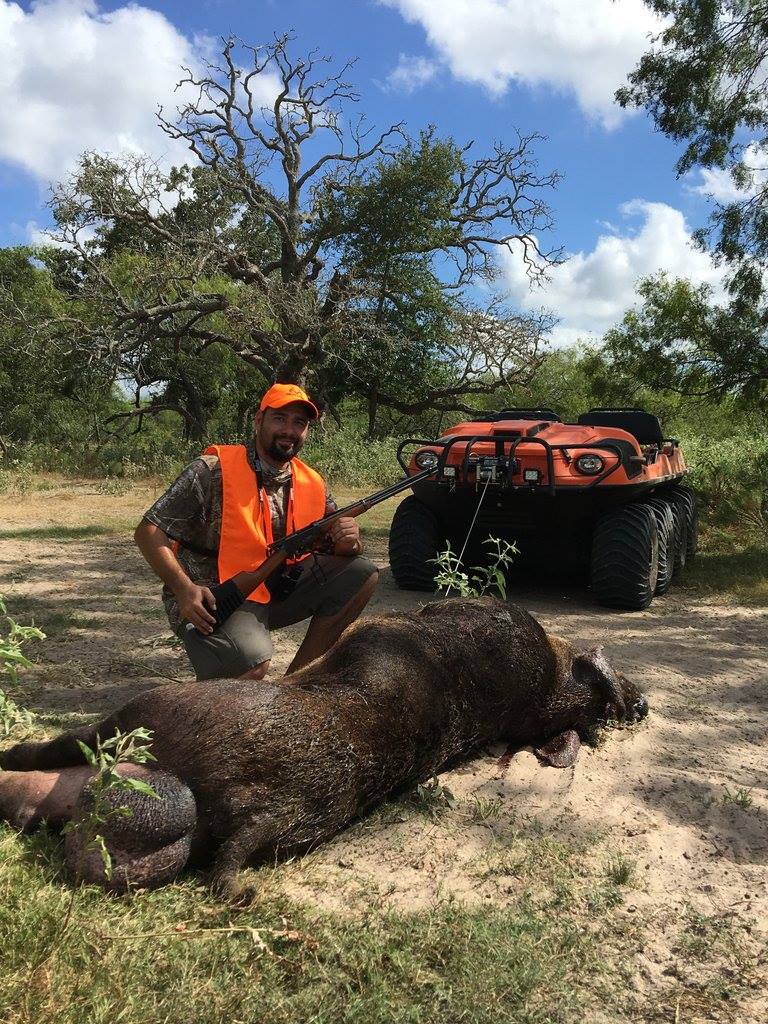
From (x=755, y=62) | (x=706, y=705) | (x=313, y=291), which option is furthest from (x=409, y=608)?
(x=313, y=291)

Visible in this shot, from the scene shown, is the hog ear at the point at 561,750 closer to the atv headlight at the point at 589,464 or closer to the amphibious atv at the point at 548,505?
the amphibious atv at the point at 548,505

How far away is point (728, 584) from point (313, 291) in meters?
13.4

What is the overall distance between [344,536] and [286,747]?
5.74 ft

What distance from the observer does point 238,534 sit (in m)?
3.97

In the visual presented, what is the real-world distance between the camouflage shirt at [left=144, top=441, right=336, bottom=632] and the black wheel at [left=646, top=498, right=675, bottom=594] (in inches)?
162

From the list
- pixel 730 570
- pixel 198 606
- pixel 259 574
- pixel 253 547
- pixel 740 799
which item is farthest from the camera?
pixel 730 570

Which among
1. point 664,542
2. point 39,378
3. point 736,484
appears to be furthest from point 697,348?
point 39,378

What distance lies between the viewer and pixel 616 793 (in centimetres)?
353

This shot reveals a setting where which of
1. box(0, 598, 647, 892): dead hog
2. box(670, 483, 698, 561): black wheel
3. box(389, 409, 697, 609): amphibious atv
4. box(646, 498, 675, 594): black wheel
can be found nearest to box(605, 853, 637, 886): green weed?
box(0, 598, 647, 892): dead hog

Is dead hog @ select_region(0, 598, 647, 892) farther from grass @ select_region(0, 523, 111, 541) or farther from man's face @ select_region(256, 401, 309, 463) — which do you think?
grass @ select_region(0, 523, 111, 541)

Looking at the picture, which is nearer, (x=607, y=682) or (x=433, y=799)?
(x=433, y=799)

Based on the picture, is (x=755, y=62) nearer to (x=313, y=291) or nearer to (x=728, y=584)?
(x=728, y=584)

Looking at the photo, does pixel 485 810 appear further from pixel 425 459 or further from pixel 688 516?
pixel 688 516

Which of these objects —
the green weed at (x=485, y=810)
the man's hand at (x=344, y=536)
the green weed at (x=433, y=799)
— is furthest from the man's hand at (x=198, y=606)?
the green weed at (x=485, y=810)
